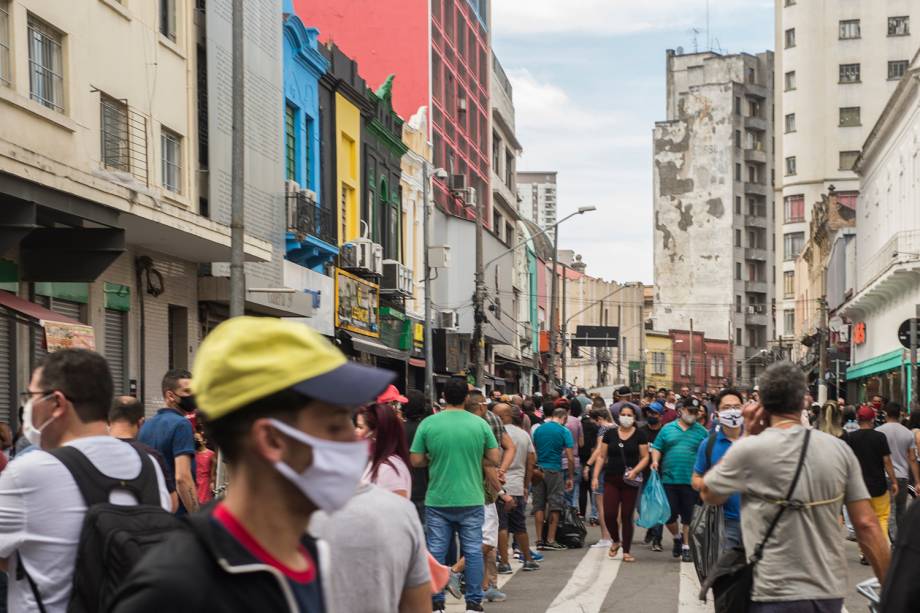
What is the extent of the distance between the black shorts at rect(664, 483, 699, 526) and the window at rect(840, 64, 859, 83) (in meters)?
75.8

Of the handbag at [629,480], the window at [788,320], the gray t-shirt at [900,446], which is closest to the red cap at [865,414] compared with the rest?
the gray t-shirt at [900,446]

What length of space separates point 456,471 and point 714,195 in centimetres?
10036

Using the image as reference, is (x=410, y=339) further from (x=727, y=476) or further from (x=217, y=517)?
(x=217, y=517)

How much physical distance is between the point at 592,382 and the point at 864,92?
27.8 meters

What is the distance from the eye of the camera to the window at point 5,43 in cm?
1622

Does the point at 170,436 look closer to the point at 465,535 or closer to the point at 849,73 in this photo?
the point at 465,535

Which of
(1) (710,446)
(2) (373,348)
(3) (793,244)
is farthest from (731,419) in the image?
(3) (793,244)

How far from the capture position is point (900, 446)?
15.8 metres

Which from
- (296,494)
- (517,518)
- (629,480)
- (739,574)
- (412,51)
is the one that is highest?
(412,51)

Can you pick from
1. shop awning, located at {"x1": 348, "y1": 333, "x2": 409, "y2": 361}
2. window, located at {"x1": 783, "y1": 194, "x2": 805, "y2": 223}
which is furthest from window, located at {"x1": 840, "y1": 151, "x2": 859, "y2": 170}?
shop awning, located at {"x1": 348, "y1": 333, "x2": 409, "y2": 361}

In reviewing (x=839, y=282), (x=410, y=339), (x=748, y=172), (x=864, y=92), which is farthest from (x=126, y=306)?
(x=748, y=172)

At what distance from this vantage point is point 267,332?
2.71 metres

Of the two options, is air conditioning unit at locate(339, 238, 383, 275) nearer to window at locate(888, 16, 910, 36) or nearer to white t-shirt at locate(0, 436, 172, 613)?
white t-shirt at locate(0, 436, 172, 613)

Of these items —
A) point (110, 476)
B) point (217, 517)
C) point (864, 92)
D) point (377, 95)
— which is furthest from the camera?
point (864, 92)
